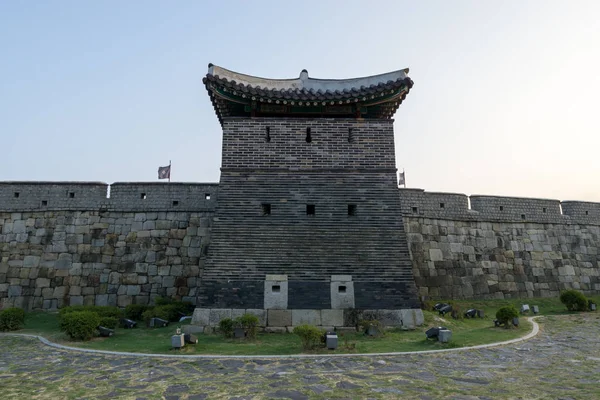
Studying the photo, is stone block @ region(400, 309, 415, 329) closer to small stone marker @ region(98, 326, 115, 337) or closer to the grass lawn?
the grass lawn

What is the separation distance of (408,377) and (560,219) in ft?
50.1

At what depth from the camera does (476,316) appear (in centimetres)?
1230

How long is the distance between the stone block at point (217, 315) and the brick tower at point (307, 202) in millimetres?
111

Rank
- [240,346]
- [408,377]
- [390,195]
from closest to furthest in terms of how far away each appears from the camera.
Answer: [408,377] → [240,346] → [390,195]

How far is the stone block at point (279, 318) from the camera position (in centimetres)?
964

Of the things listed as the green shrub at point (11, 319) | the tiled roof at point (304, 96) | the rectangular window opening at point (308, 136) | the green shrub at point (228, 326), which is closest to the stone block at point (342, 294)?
the green shrub at point (228, 326)

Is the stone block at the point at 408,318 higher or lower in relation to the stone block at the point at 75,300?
lower

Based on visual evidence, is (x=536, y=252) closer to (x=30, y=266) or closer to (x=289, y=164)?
(x=289, y=164)

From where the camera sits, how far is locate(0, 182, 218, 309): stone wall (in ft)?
45.1

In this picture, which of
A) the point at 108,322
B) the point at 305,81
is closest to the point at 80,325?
the point at 108,322

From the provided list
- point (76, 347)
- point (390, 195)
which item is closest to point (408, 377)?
point (390, 195)

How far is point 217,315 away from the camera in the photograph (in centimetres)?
964

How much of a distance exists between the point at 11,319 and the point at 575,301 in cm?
1737

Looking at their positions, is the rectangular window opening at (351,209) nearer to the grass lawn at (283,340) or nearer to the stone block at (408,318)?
the stone block at (408,318)
